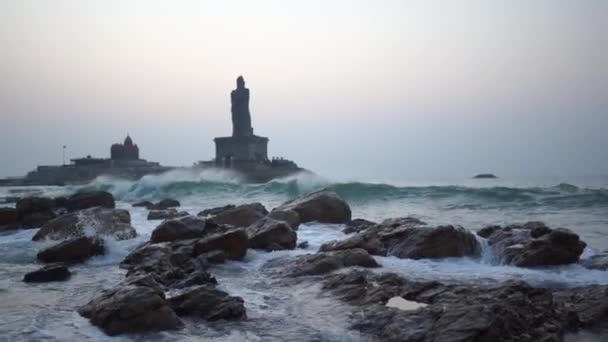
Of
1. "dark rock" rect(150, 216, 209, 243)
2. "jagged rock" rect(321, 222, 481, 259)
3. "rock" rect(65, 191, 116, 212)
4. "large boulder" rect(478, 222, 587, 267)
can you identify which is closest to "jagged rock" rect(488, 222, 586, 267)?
"large boulder" rect(478, 222, 587, 267)

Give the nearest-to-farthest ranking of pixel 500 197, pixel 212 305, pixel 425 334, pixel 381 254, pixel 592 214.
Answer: pixel 425 334
pixel 212 305
pixel 381 254
pixel 592 214
pixel 500 197

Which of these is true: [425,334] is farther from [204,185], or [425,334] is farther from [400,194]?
[204,185]

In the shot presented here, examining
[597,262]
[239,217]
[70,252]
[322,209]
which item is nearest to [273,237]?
[239,217]

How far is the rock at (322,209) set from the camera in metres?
12.5

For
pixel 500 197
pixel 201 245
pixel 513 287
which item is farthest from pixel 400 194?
pixel 513 287

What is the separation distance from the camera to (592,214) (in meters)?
15.4

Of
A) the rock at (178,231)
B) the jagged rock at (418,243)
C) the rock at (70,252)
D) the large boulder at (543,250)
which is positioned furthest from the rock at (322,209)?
the rock at (70,252)

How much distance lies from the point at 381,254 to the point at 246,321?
363 cm

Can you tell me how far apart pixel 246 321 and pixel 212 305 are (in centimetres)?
41

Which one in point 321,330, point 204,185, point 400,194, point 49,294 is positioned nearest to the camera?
point 321,330

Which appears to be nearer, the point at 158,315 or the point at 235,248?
the point at 158,315

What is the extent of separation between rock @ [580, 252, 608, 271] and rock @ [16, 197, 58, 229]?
498 inches

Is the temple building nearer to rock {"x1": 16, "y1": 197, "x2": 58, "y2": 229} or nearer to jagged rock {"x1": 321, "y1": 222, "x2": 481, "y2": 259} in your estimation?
rock {"x1": 16, "y1": 197, "x2": 58, "y2": 229}

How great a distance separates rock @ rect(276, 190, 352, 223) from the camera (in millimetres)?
12516
